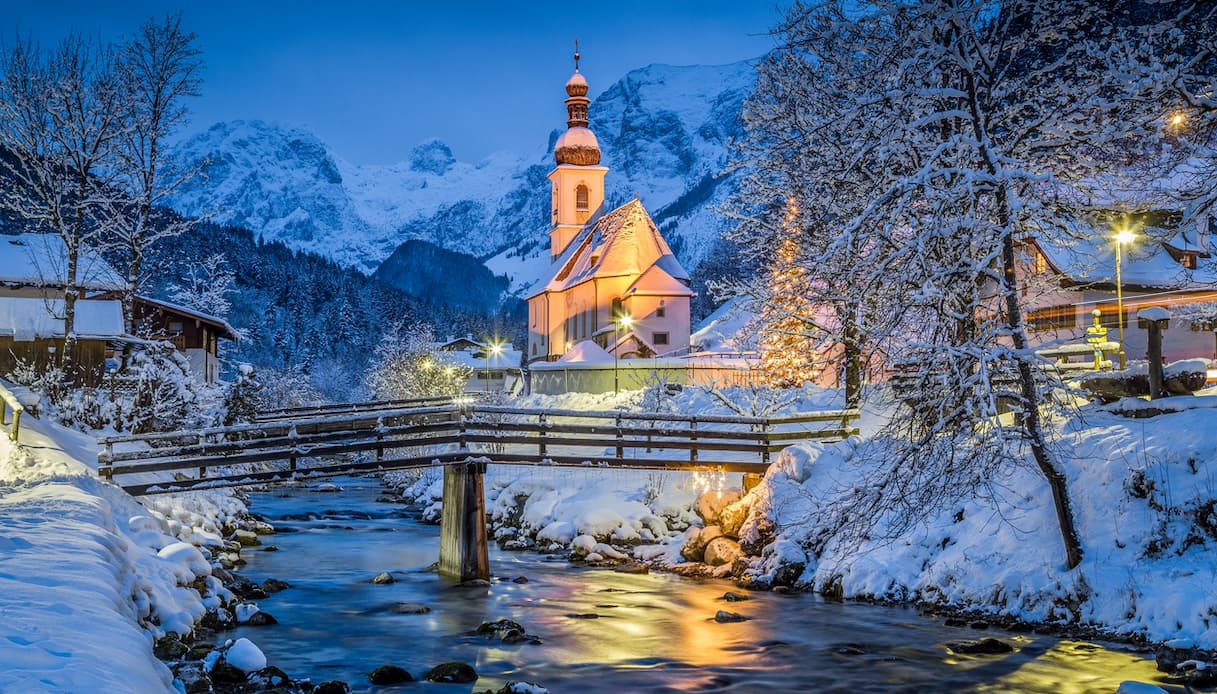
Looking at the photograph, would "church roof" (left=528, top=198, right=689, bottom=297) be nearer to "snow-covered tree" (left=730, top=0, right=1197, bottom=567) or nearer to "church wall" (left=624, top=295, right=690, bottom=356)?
"church wall" (left=624, top=295, right=690, bottom=356)

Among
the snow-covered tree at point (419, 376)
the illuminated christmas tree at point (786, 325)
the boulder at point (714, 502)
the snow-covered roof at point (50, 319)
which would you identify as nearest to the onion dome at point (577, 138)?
the snow-covered tree at point (419, 376)

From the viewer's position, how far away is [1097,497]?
16938 millimetres

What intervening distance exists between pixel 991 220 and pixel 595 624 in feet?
30.7

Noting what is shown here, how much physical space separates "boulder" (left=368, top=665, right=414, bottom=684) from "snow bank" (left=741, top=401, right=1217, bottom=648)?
7084 mm

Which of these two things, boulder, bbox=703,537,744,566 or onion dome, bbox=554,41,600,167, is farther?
onion dome, bbox=554,41,600,167

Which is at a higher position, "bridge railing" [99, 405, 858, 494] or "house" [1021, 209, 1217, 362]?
"house" [1021, 209, 1217, 362]

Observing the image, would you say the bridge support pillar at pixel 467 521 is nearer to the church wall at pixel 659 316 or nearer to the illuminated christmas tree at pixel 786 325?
the illuminated christmas tree at pixel 786 325

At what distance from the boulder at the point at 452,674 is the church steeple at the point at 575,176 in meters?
75.4

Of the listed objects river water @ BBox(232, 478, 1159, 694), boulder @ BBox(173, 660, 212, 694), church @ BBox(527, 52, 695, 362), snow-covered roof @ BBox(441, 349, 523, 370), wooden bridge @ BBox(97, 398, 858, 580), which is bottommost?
river water @ BBox(232, 478, 1159, 694)

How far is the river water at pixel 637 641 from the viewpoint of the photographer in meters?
14.0

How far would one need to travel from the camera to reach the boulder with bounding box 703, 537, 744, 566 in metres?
23.2

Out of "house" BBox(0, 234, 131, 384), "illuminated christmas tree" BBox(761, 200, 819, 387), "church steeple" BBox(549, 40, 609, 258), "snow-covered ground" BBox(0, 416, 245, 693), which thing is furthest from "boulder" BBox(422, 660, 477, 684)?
"church steeple" BBox(549, 40, 609, 258)

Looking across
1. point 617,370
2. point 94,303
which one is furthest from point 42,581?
point 617,370

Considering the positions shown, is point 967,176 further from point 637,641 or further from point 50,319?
point 50,319
